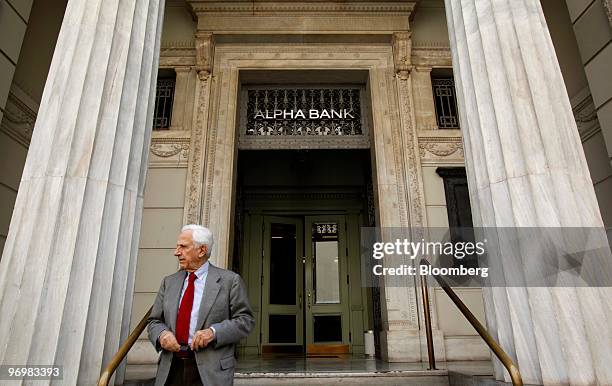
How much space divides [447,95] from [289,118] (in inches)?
104

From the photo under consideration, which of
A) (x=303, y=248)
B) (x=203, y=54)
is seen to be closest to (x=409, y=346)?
(x=303, y=248)

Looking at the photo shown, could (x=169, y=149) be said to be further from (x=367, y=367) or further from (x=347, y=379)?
(x=347, y=379)

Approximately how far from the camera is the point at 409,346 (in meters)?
5.01

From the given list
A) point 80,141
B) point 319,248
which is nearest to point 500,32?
point 80,141

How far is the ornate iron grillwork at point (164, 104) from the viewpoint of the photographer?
624 cm

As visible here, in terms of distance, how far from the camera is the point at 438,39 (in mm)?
6684

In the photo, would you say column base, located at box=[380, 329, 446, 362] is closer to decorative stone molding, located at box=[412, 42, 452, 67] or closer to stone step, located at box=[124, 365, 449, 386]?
stone step, located at box=[124, 365, 449, 386]

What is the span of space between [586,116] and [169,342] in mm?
5073

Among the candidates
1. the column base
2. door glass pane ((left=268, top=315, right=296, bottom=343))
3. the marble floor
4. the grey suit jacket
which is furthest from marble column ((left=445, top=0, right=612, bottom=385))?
door glass pane ((left=268, top=315, right=296, bottom=343))

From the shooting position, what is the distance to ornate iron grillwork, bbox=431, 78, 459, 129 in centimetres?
627

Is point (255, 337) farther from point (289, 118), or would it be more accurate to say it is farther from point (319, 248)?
point (289, 118)

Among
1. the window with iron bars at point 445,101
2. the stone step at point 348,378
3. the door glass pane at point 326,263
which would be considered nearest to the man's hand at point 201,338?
the stone step at point 348,378

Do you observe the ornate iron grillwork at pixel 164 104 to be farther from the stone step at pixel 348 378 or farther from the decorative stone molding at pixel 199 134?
the stone step at pixel 348 378

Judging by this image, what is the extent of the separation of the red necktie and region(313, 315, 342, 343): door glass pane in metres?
6.68
